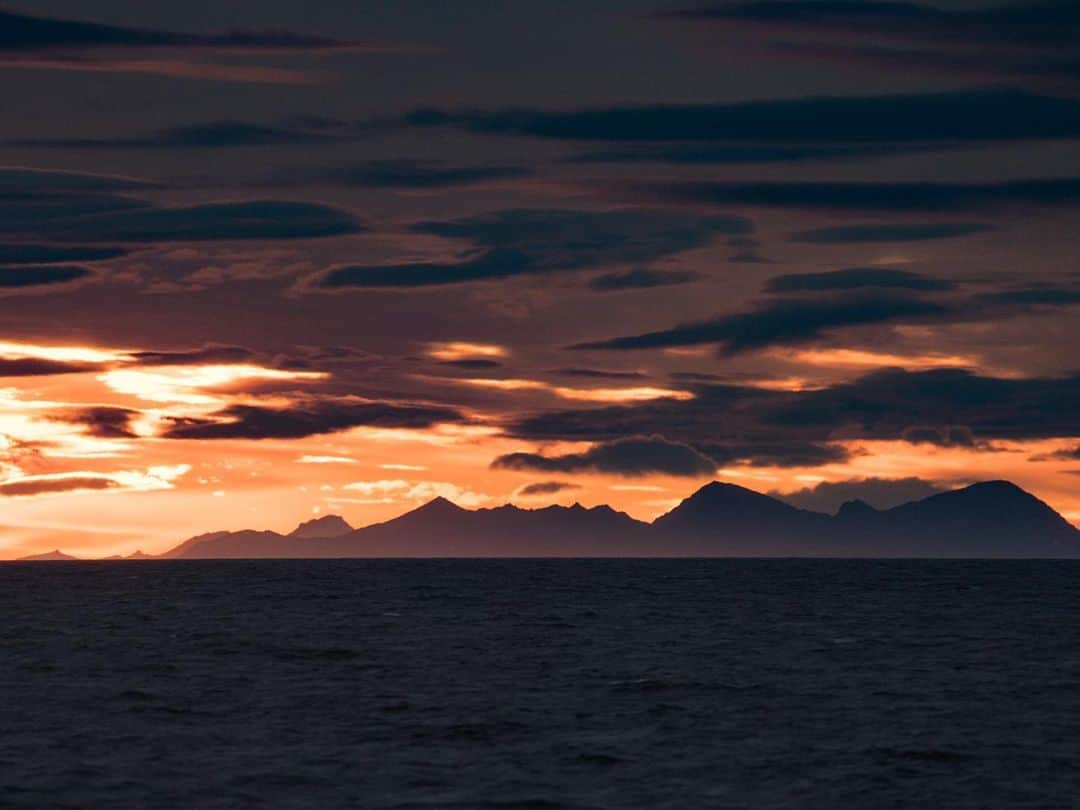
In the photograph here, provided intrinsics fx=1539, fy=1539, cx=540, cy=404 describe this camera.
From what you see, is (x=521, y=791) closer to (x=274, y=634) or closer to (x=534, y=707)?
(x=534, y=707)

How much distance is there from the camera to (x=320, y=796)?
38.4m

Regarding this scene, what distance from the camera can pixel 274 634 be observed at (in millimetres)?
91250

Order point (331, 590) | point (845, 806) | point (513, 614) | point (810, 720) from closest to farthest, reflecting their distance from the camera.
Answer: point (845, 806), point (810, 720), point (513, 614), point (331, 590)

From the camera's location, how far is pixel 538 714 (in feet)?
174

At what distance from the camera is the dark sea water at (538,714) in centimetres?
3959

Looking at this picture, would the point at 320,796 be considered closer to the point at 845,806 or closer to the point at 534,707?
→ the point at 845,806

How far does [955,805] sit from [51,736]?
2710 centimetres

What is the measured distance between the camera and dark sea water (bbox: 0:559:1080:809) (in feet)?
130

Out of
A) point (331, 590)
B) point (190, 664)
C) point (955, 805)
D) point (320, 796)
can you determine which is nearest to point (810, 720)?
point (955, 805)

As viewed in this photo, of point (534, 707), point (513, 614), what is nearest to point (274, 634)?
point (513, 614)

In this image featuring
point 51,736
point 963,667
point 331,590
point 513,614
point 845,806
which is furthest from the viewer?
point 331,590

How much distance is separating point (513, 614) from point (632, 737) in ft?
228

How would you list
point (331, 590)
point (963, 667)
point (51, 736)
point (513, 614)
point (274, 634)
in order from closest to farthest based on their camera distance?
1. point (51, 736)
2. point (963, 667)
3. point (274, 634)
4. point (513, 614)
5. point (331, 590)

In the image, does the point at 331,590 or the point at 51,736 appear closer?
the point at 51,736
